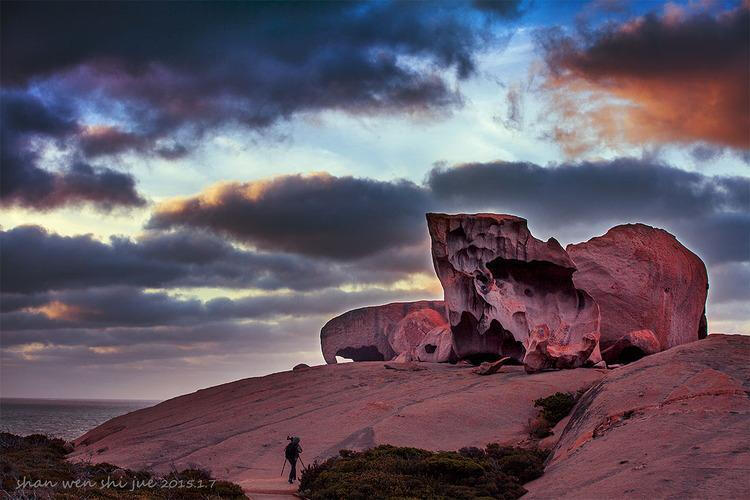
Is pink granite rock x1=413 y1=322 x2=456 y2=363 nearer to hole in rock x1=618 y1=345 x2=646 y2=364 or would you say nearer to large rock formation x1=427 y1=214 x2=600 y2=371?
large rock formation x1=427 y1=214 x2=600 y2=371

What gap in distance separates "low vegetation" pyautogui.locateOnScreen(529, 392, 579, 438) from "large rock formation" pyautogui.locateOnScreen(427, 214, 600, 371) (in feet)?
29.0

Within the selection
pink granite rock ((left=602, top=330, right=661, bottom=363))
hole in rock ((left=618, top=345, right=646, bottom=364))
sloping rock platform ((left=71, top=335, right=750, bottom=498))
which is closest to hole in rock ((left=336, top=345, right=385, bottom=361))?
sloping rock platform ((left=71, top=335, right=750, bottom=498))

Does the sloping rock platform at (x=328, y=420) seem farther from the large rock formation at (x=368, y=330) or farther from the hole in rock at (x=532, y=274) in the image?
the large rock formation at (x=368, y=330)

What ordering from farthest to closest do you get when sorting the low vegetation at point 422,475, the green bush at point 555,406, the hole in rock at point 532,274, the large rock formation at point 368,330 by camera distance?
1. the large rock formation at point 368,330
2. the hole in rock at point 532,274
3. the green bush at point 555,406
4. the low vegetation at point 422,475

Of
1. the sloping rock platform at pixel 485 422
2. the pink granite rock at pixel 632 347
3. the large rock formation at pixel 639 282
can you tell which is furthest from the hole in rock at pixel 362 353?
the pink granite rock at pixel 632 347

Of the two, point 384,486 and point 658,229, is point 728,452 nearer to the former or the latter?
point 384,486

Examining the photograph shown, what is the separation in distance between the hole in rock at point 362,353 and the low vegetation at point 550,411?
44536 millimetres

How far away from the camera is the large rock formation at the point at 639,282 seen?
4044 centimetres

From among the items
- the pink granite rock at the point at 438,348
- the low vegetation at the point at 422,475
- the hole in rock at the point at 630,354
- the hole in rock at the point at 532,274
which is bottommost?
the low vegetation at the point at 422,475

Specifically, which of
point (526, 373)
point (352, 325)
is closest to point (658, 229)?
point (526, 373)

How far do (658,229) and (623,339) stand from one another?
837 centimetres

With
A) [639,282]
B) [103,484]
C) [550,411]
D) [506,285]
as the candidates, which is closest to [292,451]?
[103,484]

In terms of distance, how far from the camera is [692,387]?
736 inches

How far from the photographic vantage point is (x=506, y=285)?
129 ft
